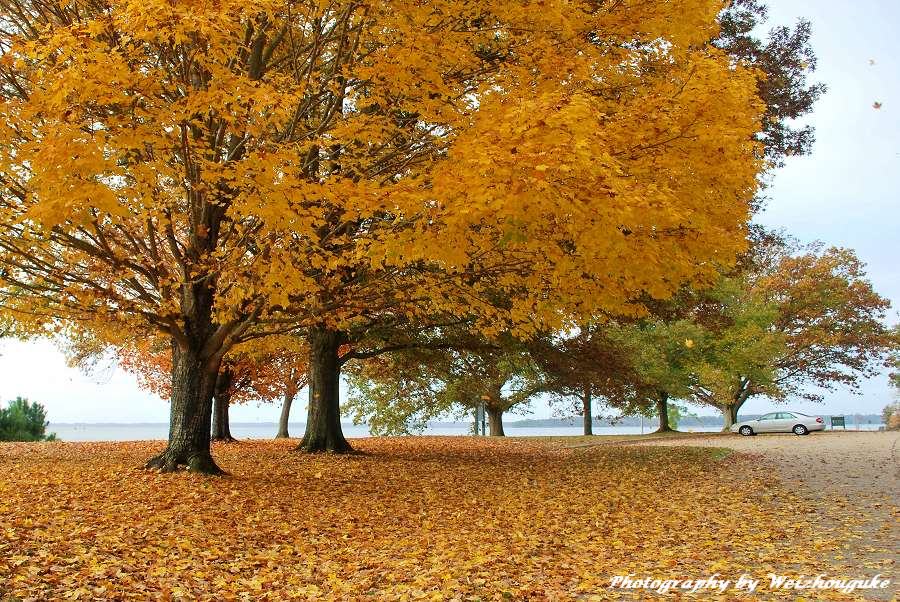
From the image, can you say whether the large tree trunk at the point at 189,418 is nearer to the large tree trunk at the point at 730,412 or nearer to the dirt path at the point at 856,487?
the dirt path at the point at 856,487

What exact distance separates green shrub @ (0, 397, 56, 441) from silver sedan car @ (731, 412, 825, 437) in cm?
2835

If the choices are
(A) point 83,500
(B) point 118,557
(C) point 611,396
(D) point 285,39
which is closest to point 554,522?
(B) point 118,557

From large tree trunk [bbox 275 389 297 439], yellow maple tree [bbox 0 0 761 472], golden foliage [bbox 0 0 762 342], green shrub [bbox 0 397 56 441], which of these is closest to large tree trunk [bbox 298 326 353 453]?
yellow maple tree [bbox 0 0 761 472]

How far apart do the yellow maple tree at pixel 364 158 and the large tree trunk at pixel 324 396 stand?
457 cm

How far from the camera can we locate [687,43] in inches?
356

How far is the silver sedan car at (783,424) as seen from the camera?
2703 centimetres

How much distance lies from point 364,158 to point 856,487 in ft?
30.9

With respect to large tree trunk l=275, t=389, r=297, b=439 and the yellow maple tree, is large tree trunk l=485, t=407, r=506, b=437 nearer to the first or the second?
large tree trunk l=275, t=389, r=297, b=439

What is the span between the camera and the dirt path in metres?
6.09

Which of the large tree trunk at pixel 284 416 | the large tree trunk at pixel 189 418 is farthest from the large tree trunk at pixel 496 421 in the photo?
the large tree trunk at pixel 189 418

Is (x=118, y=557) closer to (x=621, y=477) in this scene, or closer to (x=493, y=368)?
(x=621, y=477)

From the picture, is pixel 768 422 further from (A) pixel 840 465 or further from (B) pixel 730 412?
(A) pixel 840 465

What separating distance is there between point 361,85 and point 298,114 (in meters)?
1.00

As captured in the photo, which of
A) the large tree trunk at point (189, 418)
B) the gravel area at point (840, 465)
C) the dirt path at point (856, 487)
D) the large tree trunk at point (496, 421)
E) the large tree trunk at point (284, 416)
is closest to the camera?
the dirt path at point (856, 487)
